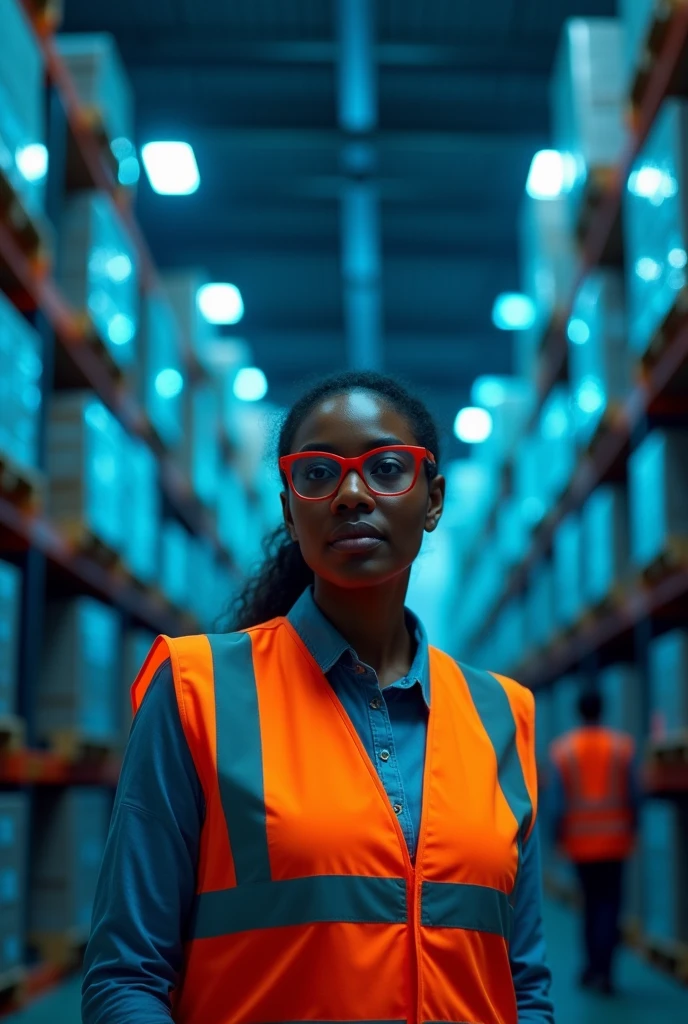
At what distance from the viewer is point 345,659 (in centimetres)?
156

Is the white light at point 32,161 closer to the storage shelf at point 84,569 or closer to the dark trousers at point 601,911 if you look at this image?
the storage shelf at point 84,569

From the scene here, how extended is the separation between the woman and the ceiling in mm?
4875

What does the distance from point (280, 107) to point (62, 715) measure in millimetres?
6548

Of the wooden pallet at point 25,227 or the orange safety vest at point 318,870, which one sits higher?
the wooden pallet at point 25,227

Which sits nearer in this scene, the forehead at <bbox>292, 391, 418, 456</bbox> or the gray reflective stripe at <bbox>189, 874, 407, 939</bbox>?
the gray reflective stripe at <bbox>189, 874, 407, 939</bbox>

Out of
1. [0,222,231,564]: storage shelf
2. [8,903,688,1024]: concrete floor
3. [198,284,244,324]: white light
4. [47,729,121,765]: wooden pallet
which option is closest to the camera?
[8,903,688,1024]: concrete floor

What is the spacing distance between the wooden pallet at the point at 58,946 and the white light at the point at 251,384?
432 inches

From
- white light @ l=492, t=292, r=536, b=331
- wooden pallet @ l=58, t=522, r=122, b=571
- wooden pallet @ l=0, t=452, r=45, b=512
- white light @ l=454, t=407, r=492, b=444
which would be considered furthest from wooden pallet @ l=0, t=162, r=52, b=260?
white light @ l=454, t=407, r=492, b=444

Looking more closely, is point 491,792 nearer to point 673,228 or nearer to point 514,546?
point 673,228

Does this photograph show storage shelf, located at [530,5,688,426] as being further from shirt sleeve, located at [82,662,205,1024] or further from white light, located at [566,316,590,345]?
shirt sleeve, located at [82,662,205,1024]

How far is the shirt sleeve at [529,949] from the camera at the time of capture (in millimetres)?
1579

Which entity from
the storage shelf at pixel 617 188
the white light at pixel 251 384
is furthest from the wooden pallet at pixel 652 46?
the white light at pixel 251 384

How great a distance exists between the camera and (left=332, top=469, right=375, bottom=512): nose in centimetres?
150

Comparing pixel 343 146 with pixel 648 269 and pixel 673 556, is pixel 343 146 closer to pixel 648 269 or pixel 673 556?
pixel 648 269
